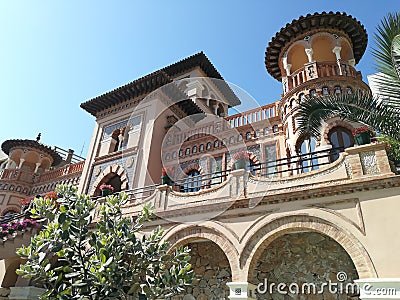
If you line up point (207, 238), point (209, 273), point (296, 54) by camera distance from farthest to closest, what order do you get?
point (296, 54) → point (209, 273) → point (207, 238)

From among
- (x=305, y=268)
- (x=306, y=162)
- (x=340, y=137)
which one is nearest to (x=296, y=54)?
(x=340, y=137)

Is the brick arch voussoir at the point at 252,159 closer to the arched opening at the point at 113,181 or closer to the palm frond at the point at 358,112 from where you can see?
the palm frond at the point at 358,112

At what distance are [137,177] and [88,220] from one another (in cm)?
802

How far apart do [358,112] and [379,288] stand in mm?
3829

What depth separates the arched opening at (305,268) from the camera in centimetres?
717

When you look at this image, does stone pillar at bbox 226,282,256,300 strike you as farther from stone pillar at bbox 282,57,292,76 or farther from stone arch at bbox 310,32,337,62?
stone arch at bbox 310,32,337,62

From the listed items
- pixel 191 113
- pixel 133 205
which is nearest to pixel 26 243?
pixel 133 205

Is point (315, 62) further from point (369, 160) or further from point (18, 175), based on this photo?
point (18, 175)

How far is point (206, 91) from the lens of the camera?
63.0 ft

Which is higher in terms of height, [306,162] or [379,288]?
[306,162]

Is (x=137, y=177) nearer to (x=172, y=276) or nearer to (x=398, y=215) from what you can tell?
(x=172, y=276)

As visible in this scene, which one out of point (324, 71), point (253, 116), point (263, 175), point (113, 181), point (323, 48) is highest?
point (323, 48)

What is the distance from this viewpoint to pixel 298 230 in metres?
6.89

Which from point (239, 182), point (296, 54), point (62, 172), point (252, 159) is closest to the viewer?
point (239, 182)
